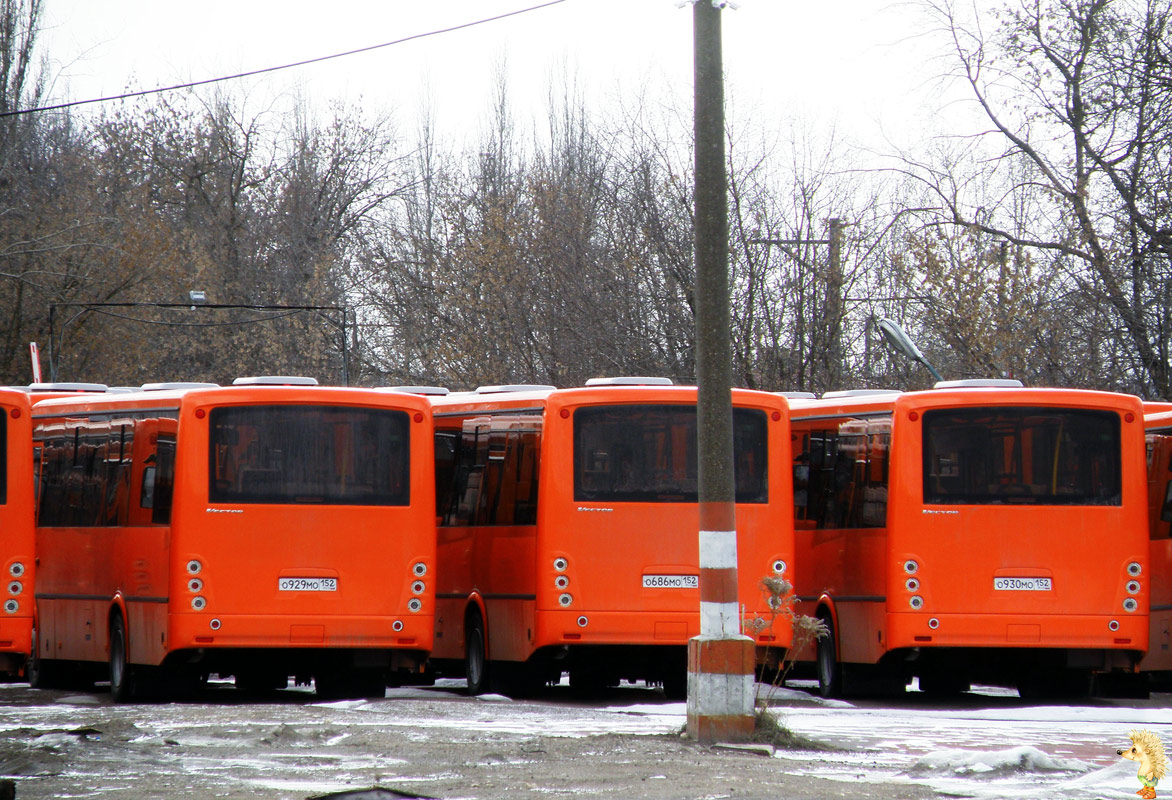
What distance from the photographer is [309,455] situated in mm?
16250

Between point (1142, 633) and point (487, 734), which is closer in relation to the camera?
point (487, 734)

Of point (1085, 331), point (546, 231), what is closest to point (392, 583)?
point (1085, 331)

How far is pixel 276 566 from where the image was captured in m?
16.0

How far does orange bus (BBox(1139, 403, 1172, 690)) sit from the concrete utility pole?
6.81 metres

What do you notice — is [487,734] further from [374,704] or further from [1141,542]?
[1141,542]

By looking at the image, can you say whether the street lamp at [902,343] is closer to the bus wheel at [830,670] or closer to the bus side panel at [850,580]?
the bus side panel at [850,580]

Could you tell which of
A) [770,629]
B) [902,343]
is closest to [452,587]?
[770,629]

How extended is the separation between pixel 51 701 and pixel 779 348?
19.5 meters

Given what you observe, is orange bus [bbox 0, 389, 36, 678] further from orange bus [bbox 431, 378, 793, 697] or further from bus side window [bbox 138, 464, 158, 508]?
orange bus [bbox 431, 378, 793, 697]

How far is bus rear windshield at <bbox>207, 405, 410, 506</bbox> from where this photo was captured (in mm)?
15984

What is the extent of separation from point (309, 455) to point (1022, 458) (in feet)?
Answer: 21.1

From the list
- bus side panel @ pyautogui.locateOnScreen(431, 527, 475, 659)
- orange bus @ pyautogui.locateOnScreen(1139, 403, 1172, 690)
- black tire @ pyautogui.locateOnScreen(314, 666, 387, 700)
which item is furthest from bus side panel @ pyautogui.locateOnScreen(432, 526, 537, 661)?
orange bus @ pyautogui.locateOnScreen(1139, 403, 1172, 690)

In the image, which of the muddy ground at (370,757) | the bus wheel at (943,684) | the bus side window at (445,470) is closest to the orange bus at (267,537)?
the muddy ground at (370,757)

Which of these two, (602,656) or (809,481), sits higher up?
(809,481)
